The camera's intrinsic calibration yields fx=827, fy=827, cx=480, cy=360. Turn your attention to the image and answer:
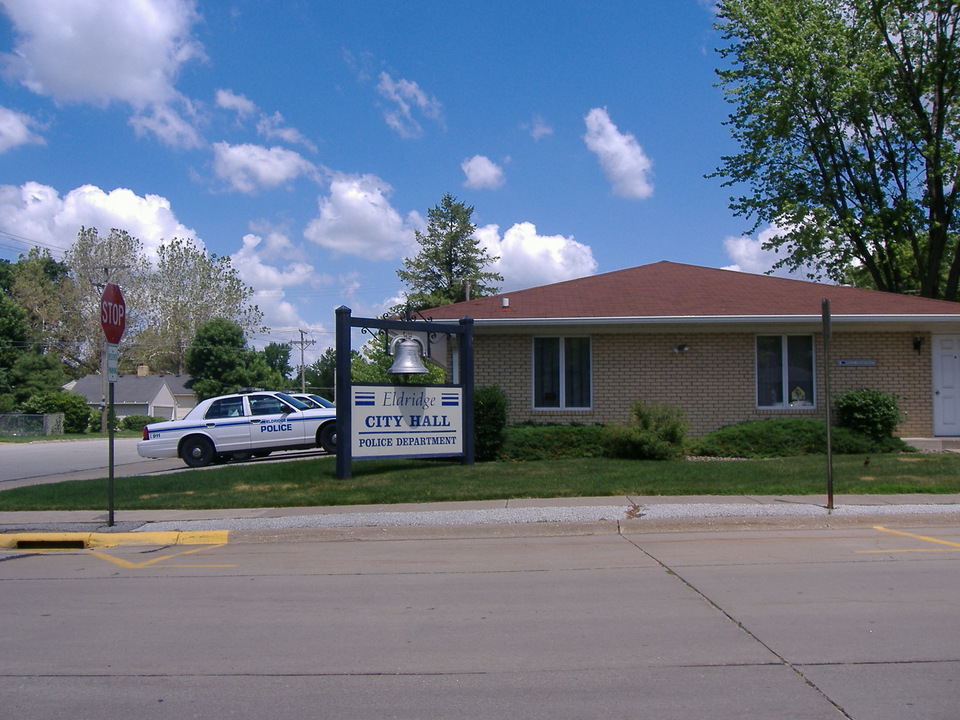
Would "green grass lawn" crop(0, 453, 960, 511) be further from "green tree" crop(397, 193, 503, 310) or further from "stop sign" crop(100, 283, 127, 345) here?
"green tree" crop(397, 193, 503, 310)

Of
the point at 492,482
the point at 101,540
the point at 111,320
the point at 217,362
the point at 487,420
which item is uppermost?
the point at 217,362

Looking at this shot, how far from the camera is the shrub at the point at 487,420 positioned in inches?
611

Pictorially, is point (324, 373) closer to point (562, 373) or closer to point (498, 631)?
point (562, 373)

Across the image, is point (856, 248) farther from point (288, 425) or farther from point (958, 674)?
point (958, 674)

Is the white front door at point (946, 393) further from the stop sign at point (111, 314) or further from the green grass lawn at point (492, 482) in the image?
the stop sign at point (111, 314)

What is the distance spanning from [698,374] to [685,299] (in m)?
1.89

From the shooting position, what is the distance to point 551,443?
16.1 metres

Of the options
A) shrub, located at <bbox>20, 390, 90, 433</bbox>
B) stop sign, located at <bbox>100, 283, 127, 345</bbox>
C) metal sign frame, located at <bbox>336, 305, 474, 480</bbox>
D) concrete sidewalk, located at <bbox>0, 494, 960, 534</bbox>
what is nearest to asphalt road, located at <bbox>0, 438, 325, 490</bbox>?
metal sign frame, located at <bbox>336, 305, 474, 480</bbox>

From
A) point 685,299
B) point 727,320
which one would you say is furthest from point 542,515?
point 685,299

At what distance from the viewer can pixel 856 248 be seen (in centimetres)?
2914

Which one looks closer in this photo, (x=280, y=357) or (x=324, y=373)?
(x=324, y=373)

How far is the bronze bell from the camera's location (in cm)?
1402

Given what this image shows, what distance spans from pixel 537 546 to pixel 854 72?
75.1ft

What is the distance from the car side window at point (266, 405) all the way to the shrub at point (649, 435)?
28.1 ft
